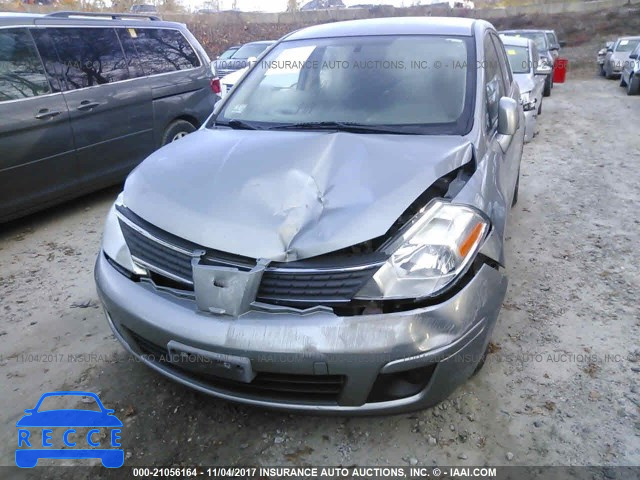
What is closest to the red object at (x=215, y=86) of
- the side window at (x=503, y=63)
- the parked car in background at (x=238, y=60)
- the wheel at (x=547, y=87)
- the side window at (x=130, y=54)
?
the side window at (x=130, y=54)

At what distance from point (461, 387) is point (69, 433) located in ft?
5.88

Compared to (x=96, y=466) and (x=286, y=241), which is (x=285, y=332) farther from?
(x=96, y=466)

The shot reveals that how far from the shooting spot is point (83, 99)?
4.54 meters

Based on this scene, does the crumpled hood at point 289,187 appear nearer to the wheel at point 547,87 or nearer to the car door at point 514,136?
the car door at point 514,136

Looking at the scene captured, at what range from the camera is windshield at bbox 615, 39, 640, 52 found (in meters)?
15.5

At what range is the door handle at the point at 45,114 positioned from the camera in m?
4.16

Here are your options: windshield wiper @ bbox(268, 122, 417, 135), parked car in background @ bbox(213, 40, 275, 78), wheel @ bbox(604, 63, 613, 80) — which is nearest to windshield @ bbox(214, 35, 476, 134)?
windshield wiper @ bbox(268, 122, 417, 135)

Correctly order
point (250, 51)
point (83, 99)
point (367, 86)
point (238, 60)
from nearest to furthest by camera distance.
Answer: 1. point (367, 86)
2. point (83, 99)
3. point (238, 60)
4. point (250, 51)

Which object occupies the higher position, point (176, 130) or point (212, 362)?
point (212, 362)

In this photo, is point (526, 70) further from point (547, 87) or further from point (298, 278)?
point (298, 278)

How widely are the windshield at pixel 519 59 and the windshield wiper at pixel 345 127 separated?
6.14 m

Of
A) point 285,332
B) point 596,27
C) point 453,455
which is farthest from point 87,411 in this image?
point 596,27

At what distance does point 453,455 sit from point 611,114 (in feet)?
30.7

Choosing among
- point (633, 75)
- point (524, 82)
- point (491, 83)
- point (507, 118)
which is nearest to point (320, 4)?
point (633, 75)
